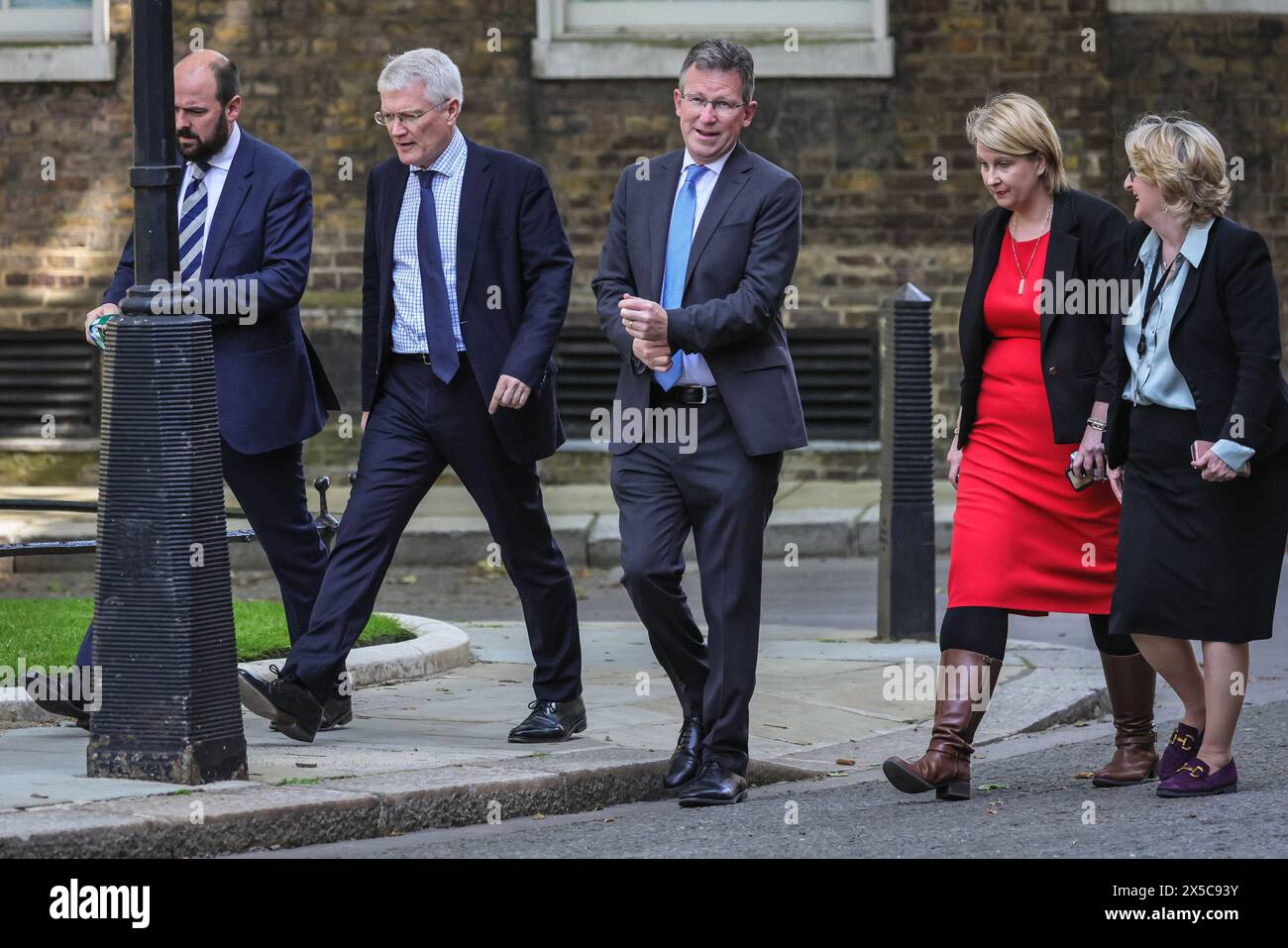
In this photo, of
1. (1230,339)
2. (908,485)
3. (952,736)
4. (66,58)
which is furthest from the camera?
(66,58)

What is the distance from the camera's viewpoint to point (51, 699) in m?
6.34

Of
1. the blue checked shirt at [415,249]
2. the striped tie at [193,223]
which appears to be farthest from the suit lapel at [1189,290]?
the striped tie at [193,223]

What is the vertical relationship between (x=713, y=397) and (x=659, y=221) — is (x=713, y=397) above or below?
below

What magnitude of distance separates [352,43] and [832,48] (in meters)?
3.16

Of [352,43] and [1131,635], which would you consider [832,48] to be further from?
[1131,635]

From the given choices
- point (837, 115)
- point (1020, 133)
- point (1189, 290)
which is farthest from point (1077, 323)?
point (837, 115)

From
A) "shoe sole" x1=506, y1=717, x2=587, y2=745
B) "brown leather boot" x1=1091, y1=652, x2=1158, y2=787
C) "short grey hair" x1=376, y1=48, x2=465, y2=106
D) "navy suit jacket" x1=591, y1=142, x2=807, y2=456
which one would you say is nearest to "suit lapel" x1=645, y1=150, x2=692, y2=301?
"navy suit jacket" x1=591, y1=142, x2=807, y2=456

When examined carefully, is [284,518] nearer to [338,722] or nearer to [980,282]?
[338,722]

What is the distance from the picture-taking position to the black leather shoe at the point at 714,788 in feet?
19.8

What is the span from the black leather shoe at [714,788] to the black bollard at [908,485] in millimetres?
3081

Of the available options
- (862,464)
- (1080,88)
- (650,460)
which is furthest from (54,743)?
(1080,88)

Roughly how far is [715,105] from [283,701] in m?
2.14

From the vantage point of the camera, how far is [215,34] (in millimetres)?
14172

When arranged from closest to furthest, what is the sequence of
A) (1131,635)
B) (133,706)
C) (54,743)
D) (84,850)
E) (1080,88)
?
1. (84,850)
2. (133,706)
3. (1131,635)
4. (54,743)
5. (1080,88)
